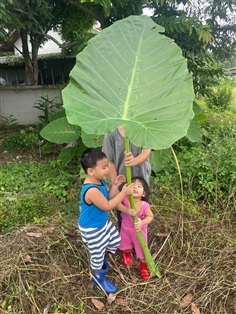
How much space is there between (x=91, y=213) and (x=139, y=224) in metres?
0.27

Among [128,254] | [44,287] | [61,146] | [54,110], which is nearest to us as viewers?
[44,287]

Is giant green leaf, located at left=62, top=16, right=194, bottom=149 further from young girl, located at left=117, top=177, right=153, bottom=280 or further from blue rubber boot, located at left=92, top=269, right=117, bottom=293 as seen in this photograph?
blue rubber boot, located at left=92, top=269, right=117, bottom=293

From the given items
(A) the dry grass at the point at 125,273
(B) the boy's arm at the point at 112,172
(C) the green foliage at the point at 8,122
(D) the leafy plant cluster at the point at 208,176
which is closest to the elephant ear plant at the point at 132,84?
(B) the boy's arm at the point at 112,172

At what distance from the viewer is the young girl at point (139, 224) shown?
1929 mm

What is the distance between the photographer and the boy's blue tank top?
1.76 meters

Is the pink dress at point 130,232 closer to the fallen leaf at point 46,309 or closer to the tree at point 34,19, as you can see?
the fallen leaf at point 46,309

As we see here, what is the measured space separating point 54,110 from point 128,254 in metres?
3.58

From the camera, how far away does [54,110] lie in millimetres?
5297

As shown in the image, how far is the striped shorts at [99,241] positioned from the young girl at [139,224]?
10cm

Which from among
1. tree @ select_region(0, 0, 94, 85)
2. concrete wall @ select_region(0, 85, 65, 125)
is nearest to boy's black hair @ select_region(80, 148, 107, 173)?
tree @ select_region(0, 0, 94, 85)

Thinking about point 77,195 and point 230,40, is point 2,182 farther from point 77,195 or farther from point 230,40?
point 230,40

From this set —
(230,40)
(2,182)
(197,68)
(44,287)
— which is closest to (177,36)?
(197,68)

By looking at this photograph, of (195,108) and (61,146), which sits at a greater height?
(195,108)

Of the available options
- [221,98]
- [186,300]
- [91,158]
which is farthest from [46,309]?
[221,98]
